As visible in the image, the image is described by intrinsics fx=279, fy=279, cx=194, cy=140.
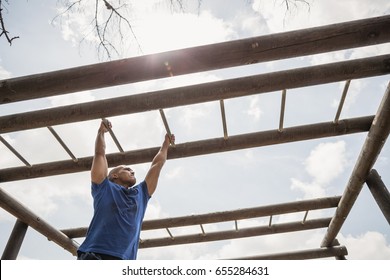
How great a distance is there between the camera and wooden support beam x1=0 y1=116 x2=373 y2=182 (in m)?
4.19

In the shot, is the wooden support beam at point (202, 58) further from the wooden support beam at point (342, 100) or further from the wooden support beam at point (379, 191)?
the wooden support beam at point (379, 191)

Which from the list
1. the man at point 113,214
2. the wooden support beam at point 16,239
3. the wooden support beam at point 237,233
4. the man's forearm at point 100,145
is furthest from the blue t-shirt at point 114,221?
the wooden support beam at point 237,233

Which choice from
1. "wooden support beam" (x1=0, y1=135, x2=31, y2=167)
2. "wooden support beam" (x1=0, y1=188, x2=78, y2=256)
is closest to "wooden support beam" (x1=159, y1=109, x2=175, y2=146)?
"wooden support beam" (x1=0, y1=135, x2=31, y2=167)

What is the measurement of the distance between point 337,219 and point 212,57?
5.28 metres

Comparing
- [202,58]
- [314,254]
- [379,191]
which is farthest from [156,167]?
[314,254]

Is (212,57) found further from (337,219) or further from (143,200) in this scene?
(337,219)

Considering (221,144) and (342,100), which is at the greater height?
(342,100)

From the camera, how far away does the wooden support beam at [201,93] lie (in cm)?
335

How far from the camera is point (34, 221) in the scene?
5836 mm

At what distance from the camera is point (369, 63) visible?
130 inches

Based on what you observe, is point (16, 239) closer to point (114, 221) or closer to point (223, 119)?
point (114, 221)

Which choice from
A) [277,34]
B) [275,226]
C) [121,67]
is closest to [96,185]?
[121,67]

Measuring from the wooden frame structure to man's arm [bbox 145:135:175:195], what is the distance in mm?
181

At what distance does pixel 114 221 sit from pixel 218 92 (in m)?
1.93
